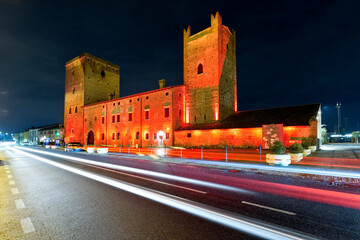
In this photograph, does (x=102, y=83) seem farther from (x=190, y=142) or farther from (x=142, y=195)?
(x=142, y=195)

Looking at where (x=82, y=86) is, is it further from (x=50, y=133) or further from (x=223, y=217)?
(x=223, y=217)

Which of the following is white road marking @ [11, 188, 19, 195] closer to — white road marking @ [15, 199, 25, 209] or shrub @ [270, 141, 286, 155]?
white road marking @ [15, 199, 25, 209]

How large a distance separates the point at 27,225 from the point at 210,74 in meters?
30.6

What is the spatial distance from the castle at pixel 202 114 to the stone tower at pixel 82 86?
23.9 feet

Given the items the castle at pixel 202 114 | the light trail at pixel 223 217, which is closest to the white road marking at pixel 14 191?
the light trail at pixel 223 217

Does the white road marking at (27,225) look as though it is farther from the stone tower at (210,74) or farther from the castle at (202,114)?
the stone tower at (210,74)

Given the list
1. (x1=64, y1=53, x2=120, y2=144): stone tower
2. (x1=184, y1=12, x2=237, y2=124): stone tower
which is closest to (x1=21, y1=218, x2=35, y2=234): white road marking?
(x1=184, y1=12, x2=237, y2=124): stone tower

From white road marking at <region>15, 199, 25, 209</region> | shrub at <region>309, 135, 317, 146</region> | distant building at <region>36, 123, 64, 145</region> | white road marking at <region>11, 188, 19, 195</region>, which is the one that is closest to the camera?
white road marking at <region>15, 199, 25, 209</region>

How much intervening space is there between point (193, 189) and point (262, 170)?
19.1 feet

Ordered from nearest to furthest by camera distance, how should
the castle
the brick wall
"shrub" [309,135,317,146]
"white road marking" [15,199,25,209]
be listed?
"white road marking" [15,199,25,209] → "shrub" [309,135,317,146] → the castle → the brick wall

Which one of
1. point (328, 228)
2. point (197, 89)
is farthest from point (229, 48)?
point (328, 228)

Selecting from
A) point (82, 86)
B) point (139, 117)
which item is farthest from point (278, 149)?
point (82, 86)

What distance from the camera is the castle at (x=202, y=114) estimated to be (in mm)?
24438

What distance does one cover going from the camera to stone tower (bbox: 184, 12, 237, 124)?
30.9 meters
